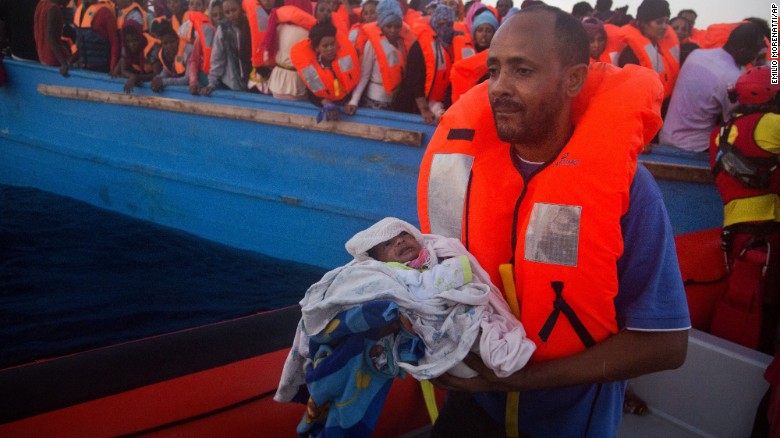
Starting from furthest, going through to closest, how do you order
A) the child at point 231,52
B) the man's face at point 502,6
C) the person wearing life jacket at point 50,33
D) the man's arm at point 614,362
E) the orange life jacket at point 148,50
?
1. the person wearing life jacket at point 50,33
2. the orange life jacket at point 148,50
3. the man's face at point 502,6
4. the child at point 231,52
5. the man's arm at point 614,362

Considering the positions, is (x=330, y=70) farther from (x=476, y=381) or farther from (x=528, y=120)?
(x=476, y=381)

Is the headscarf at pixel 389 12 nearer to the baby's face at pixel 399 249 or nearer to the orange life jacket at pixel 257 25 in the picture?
the orange life jacket at pixel 257 25

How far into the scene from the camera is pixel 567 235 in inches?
46.8

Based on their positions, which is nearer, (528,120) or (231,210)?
(528,120)

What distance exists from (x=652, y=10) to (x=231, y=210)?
175 inches

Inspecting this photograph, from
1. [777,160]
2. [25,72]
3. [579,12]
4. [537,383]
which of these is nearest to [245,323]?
[537,383]

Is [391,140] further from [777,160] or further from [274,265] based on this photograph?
[777,160]

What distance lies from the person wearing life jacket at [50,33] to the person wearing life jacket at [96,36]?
0.26 meters

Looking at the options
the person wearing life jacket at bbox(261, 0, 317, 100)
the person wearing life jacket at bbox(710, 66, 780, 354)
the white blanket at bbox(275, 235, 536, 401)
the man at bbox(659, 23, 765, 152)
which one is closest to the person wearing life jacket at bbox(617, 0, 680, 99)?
the man at bbox(659, 23, 765, 152)

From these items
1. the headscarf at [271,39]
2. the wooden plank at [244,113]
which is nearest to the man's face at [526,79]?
the wooden plank at [244,113]

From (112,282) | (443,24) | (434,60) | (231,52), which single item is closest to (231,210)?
(112,282)

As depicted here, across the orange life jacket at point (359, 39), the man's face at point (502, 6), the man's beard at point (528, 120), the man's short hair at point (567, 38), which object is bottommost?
the man's beard at point (528, 120)

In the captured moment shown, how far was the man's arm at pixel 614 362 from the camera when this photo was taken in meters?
1.11

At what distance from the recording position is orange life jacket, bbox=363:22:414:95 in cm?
473
